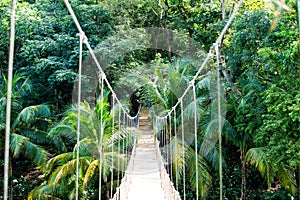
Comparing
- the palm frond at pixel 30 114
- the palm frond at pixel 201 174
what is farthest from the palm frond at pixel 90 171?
the palm frond at pixel 30 114

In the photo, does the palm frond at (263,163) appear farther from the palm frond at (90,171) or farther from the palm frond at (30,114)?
the palm frond at (30,114)

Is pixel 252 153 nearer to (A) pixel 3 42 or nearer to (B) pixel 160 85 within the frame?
(B) pixel 160 85

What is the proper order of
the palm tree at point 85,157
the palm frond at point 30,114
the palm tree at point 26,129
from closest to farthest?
the palm tree at point 85,157, the palm tree at point 26,129, the palm frond at point 30,114

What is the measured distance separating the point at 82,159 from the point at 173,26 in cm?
446

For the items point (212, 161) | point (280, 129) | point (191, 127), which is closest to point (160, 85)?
point (191, 127)

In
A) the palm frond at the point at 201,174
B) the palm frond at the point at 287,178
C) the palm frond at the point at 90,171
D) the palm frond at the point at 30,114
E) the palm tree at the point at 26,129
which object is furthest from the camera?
the palm frond at the point at 30,114

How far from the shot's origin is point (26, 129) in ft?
21.1

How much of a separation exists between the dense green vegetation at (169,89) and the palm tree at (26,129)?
18mm

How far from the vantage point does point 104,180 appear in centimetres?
488

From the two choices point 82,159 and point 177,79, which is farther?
point 177,79

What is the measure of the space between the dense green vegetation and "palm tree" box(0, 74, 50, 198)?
0.02m

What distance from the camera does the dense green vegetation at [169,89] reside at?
4234 mm

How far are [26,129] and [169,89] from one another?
2.60 meters

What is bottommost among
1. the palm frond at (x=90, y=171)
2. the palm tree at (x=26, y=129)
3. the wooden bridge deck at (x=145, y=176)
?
the wooden bridge deck at (x=145, y=176)
